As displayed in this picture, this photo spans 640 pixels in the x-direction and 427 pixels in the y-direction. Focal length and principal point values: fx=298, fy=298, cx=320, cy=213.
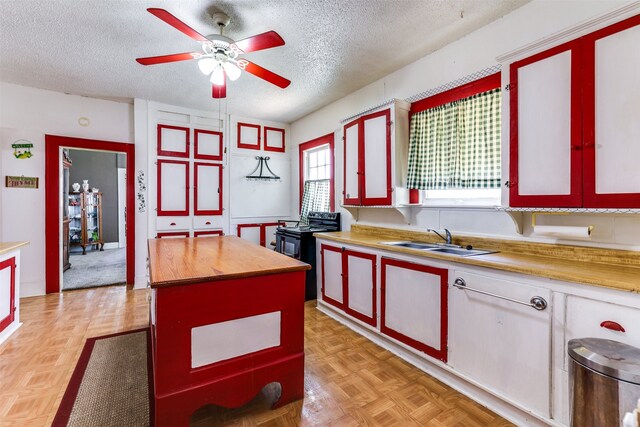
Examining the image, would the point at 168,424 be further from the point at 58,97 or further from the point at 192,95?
the point at 58,97

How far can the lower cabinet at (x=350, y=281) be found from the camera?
2.74 metres

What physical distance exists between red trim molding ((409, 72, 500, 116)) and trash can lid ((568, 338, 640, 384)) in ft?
6.24

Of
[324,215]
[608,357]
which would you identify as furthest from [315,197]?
[608,357]

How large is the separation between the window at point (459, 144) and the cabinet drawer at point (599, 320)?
1.15 meters

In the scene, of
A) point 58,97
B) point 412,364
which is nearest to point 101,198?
point 58,97

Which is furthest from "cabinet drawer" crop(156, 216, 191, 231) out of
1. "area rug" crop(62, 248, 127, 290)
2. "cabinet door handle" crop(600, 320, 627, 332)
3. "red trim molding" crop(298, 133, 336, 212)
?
"cabinet door handle" crop(600, 320, 627, 332)

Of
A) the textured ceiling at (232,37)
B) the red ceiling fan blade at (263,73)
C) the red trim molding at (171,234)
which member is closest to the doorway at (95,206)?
the red trim molding at (171,234)

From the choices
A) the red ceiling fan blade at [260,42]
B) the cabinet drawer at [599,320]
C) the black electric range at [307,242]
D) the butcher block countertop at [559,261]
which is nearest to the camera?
the cabinet drawer at [599,320]

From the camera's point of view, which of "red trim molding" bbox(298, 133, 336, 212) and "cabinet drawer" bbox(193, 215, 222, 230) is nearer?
"red trim molding" bbox(298, 133, 336, 212)

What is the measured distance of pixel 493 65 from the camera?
2.38 meters

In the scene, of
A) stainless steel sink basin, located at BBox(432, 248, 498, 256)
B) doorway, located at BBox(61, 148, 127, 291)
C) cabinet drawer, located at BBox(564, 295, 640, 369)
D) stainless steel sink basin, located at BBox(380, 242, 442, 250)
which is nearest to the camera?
cabinet drawer, located at BBox(564, 295, 640, 369)

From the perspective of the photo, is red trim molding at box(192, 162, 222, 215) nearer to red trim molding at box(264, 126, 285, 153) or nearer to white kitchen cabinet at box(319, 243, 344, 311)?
red trim molding at box(264, 126, 285, 153)

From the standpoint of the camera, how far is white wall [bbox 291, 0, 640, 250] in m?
1.81

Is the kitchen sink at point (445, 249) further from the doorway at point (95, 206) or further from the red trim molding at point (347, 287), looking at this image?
the doorway at point (95, 206)
